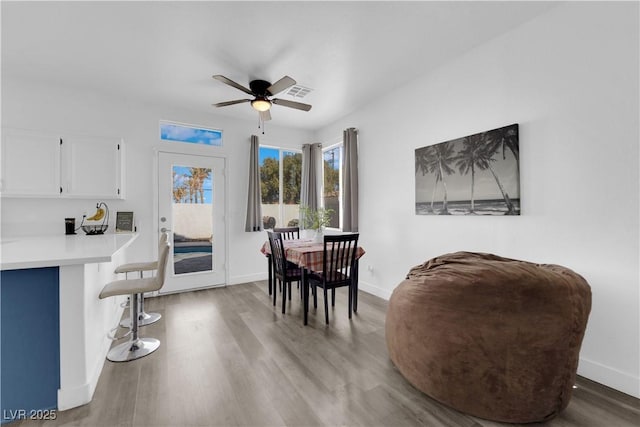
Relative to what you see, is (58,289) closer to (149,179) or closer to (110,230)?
(110,230)

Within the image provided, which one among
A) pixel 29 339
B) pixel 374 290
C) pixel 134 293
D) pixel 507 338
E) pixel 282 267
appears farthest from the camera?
pixel 374 290

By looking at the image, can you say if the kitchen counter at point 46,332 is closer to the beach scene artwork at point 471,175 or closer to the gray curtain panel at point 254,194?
the gray curtain panel at point 254,194

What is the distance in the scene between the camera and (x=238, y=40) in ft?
8.26

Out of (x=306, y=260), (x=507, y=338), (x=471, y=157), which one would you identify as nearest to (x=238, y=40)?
(x=306, y=260)

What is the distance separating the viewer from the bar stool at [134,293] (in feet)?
7.08

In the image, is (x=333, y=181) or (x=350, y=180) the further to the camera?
(x=333, y=181)

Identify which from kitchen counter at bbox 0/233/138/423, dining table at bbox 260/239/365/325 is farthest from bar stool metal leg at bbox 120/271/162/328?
dining table at bbox 260/239/365/325

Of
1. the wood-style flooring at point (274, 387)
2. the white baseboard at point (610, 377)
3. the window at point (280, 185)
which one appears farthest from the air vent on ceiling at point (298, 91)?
the white baseboard at point (610, 377)

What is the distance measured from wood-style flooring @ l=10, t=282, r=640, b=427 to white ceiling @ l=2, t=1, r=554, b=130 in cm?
274

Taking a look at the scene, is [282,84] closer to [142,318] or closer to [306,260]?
[306,260]

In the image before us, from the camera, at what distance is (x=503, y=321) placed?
5.09ft

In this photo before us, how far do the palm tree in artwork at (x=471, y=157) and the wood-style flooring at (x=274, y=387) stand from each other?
1.64 m

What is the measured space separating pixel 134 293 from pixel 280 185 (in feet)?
10.4

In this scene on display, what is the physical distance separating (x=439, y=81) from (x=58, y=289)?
3.74 m
